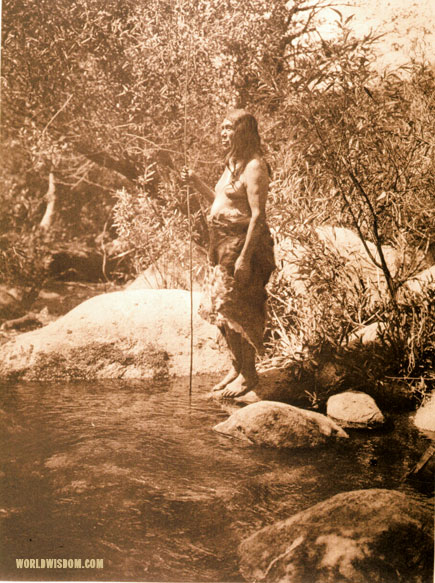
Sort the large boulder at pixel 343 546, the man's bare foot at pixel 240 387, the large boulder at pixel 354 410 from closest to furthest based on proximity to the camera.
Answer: the large boulder at pixel 343 546 < the large boulder at pixel 354 410 < the man's bare foot at pixel 240 387

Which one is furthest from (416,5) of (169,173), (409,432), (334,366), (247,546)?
(247,546)

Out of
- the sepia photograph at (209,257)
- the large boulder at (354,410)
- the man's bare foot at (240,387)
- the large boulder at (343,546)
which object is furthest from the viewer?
the man's bare foot at (240,387)

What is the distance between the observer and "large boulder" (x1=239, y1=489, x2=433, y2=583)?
6.56 feet

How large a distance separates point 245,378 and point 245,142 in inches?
43.7

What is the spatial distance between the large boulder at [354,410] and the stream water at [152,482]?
54 mm

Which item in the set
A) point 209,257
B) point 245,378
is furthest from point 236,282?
point 245,378

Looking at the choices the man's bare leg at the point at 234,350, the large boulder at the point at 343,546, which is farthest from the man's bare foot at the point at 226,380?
the large boulder at the point at 343,546

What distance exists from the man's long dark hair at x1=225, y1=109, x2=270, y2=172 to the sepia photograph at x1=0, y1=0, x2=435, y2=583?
0.03 ft

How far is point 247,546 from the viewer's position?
6.68 feet

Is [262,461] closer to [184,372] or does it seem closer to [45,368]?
[184,372]

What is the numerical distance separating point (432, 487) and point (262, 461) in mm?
690

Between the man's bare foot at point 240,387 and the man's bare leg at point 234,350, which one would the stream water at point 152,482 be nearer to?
the man's bare foot at point 240,387

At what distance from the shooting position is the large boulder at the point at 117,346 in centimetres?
268

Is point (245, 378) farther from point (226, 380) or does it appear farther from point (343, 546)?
point (343, 546)
